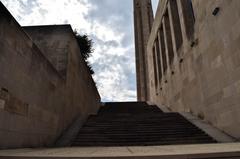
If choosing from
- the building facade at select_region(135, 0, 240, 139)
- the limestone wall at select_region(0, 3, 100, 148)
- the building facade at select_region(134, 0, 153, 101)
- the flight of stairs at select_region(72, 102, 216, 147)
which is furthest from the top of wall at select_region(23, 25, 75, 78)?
the building facade at select_region(134, 0, 153, 101)

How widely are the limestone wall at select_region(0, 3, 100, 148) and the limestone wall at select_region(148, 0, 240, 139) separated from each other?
487 cm

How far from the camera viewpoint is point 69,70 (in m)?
7.00

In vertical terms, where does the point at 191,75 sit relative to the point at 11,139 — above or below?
above

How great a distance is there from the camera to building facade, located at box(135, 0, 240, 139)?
5.42 meters

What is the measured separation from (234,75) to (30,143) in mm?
5249

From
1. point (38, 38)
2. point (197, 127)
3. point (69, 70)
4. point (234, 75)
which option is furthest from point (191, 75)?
point (38, 38)

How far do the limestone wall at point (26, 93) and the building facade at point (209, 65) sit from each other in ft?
16.0

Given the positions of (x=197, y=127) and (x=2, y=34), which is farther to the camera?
(x=197, y=127)

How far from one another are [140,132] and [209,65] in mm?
3310

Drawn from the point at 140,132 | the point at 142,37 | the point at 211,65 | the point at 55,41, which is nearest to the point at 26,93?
the point at 55,41

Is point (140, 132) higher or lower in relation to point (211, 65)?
lower

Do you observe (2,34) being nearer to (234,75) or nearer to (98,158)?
(98,158)

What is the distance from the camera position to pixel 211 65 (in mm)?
6766

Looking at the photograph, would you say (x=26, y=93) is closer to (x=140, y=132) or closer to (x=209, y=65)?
(x=140, y=132)
